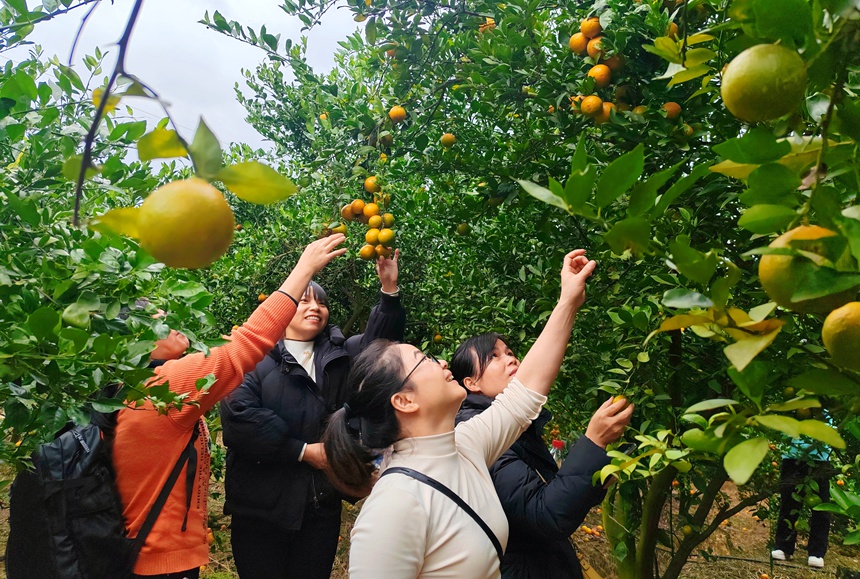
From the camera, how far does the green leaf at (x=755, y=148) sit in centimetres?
57

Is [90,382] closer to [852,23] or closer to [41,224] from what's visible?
[41,224]

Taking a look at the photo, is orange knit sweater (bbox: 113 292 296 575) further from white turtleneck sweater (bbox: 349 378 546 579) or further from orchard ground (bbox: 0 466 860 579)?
orchard ground (bbox: 0 466 860 579)

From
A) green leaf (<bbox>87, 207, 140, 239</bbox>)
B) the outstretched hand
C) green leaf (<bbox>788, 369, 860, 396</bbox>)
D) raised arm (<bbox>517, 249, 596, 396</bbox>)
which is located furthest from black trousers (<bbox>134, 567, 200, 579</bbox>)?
green leaf (<bbox>788, 369, 860, 396</bbox>)

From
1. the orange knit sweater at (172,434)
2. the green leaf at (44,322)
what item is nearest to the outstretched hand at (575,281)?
the orange knit sweater at (172,434)

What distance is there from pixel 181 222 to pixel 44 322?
0.80 meters

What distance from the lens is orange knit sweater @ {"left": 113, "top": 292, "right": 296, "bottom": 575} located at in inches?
68.7

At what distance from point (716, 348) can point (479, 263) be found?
103 cm

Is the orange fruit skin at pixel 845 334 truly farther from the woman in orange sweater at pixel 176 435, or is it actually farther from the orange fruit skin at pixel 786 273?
the woman in orange sweater at pixel 176 435

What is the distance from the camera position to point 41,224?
141 cm

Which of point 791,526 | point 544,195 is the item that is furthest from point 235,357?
point 791,526

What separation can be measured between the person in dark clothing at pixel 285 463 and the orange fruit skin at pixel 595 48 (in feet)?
3.29

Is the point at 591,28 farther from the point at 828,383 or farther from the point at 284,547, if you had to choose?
the point at 284,547

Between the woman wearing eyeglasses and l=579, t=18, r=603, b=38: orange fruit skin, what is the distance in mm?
603

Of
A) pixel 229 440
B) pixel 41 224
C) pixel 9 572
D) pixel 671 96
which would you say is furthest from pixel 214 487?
pixel 671 96
